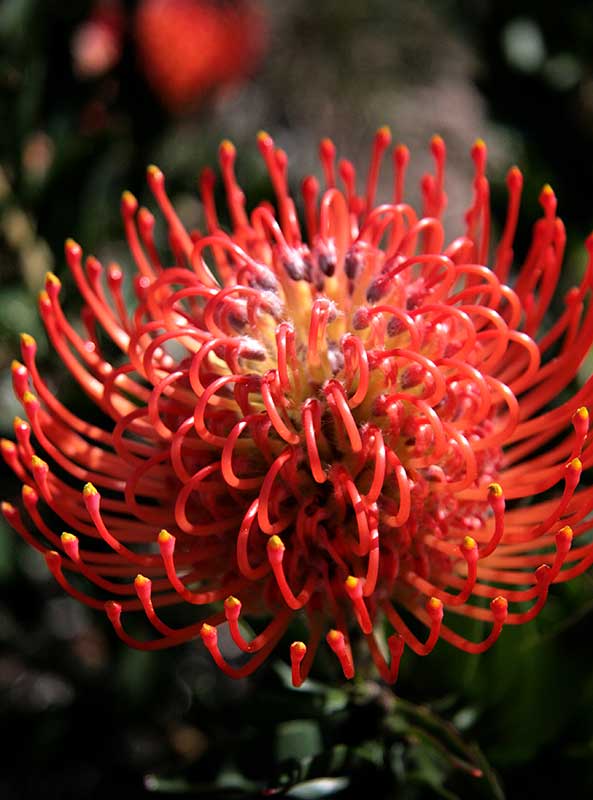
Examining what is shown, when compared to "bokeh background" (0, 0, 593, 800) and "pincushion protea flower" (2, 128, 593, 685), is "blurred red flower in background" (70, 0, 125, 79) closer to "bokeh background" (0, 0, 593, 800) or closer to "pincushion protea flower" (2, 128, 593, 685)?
"bokeh background" (0, 0, 593, 800)

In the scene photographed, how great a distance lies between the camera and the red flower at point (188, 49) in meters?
2.09

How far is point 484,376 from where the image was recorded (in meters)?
0.98

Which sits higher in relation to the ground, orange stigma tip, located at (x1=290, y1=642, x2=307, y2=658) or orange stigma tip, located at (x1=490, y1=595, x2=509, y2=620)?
orange stigma tip, located at (x1=490, y1=595, x2=509, y2=620)

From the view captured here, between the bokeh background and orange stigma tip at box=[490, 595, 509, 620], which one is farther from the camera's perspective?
the bokeh background

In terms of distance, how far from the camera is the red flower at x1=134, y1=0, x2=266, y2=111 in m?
2.09

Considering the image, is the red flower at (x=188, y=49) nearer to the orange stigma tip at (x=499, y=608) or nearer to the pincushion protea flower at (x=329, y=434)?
the pincushion protea flower at (x=329, y=434)

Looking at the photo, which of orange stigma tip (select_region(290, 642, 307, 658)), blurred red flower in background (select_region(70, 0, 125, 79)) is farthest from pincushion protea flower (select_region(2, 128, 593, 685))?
blurred red flower in background (select_region(70, 0, 125, 79))

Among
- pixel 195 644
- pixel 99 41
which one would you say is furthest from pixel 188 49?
pixel 195 644

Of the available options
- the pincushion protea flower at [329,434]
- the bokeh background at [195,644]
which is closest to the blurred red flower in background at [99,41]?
the bokeh background at [195,644]

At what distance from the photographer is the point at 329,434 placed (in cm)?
104

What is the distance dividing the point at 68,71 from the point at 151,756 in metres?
1.25

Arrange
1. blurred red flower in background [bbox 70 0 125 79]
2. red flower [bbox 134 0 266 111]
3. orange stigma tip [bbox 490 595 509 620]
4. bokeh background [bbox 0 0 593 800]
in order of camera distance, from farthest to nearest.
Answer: red flower [bbox 134 0 266 111], blurred red flower in background [bbox 70 0 125 79], bokeh background [bbox 0 0 593 800], orange stigma tip [bbox 490 595 509 620]

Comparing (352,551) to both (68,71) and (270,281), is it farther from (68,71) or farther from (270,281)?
(68,71)

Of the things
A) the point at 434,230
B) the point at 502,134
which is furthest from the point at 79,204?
the point at 434,230
